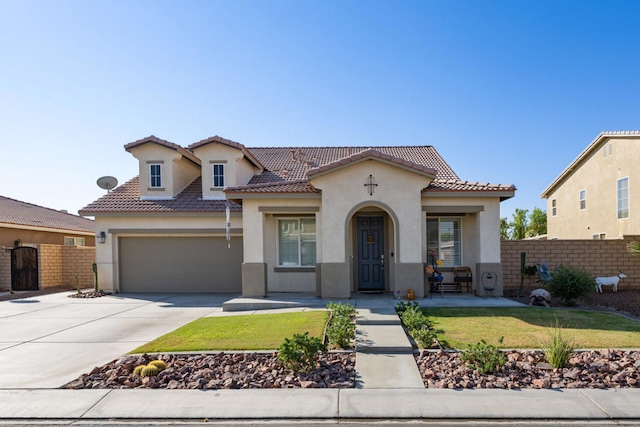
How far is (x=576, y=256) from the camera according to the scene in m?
14.9

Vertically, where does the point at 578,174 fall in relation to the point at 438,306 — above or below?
above

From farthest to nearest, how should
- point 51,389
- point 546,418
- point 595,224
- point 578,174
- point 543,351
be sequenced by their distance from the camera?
point 578,174, point 595,224, point 543,351, point 51,389, point 546,418

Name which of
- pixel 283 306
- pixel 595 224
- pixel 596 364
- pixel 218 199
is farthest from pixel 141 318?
pixel 595 224

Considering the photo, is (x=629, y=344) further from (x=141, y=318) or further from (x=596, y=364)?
(x=141, y=318)

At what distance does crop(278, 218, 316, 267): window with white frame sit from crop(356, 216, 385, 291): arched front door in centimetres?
172

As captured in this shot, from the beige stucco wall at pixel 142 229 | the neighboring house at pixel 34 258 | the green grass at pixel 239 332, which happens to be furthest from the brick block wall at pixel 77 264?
the green grass at pixel 239 332

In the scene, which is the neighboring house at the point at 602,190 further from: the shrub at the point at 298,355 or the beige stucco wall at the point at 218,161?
the shrub at the point at 298,355

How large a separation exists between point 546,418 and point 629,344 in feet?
12.8

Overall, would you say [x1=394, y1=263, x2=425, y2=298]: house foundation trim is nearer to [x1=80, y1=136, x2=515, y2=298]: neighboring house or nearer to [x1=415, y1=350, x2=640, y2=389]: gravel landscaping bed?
[x1=80, y1=136, x2=515, y2=298]: neighboring house

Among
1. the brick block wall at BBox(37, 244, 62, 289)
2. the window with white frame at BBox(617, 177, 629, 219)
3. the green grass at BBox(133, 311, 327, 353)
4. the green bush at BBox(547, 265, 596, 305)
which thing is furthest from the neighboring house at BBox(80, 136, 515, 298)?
the window with white frame at BBox(617, 177, 629, 219)

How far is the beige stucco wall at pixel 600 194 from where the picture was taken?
751 inches

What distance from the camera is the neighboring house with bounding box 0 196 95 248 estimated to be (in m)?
20.3

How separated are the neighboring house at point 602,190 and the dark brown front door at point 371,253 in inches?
476

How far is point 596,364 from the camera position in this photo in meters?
6.44
